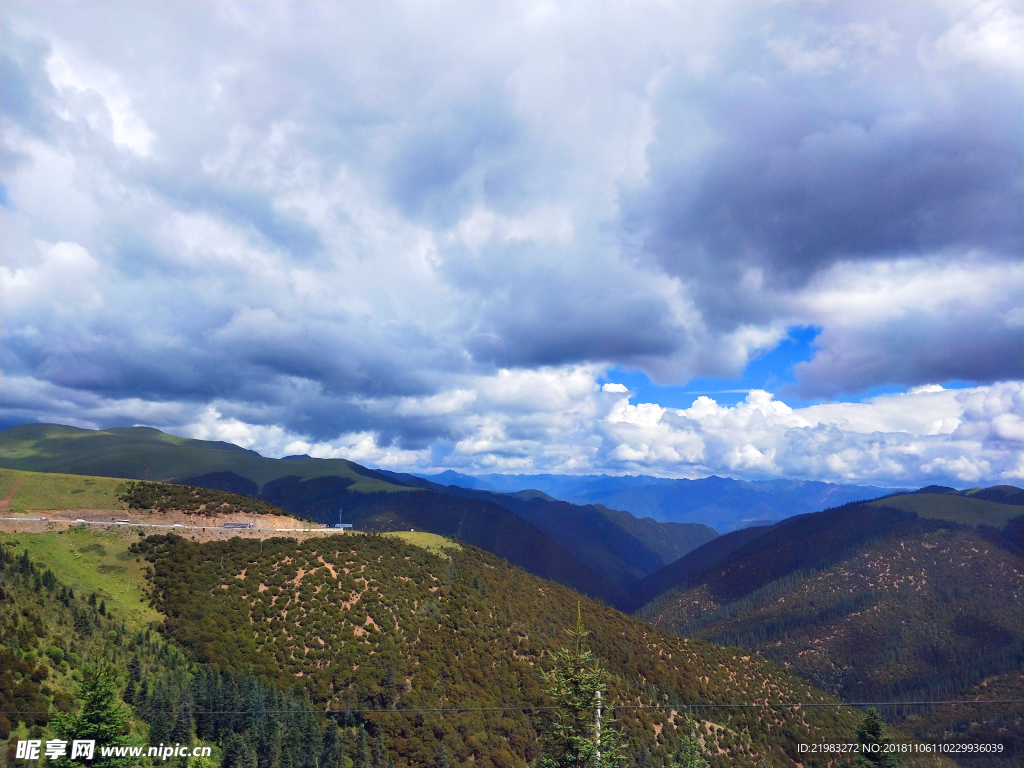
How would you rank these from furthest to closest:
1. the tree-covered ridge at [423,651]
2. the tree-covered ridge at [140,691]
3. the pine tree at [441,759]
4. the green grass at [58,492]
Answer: the green grass at [58,492]
the tree-covered ridge at [423,651]
the pine tree at [441,759]
the tree-covered ridge at [140,691]

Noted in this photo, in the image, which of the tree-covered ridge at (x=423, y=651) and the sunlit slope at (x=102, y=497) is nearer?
the tree-covered ridge at (x=423, y=651)

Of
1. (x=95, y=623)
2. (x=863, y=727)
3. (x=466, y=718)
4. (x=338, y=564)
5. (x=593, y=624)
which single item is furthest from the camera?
(x=593, y=624)

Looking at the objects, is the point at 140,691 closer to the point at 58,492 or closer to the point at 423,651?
the point at 423,651

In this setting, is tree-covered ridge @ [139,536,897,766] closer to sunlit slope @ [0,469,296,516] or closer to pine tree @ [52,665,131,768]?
sunlit slope @ [0,469,296,516]

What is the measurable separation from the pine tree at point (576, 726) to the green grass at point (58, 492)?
90056 mm

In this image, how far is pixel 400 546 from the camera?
364 feet

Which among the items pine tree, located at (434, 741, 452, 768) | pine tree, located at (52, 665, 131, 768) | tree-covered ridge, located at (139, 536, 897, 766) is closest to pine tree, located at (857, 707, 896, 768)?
tree-covered ridge, located at (139, 536, 897, 766)

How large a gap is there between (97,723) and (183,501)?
75.3m

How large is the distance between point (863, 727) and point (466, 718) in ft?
153

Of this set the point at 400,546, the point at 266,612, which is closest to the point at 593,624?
the point at 400,546

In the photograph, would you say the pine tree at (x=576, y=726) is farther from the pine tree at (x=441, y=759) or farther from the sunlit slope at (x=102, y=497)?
the sunlit slope at (x=102, y=497)

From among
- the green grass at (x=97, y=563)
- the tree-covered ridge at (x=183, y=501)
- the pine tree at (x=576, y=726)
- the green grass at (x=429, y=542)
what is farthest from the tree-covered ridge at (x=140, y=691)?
the green grass at (x=429, y=542)

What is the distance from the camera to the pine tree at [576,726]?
25.8 m

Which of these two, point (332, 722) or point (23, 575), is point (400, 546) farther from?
point (23, 575)
